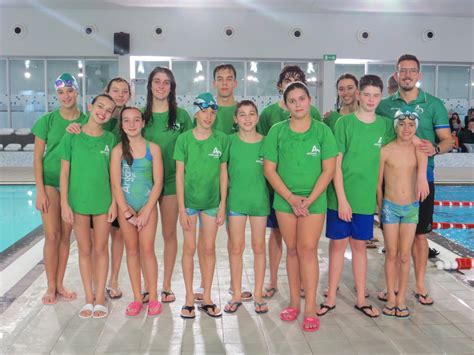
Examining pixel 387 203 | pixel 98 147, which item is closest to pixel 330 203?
pixel 387 203

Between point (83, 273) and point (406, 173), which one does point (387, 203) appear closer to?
point (406, 173)

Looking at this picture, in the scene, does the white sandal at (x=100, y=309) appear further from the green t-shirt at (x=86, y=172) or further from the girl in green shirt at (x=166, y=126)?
the green t-shirt at (x=86, y=172)

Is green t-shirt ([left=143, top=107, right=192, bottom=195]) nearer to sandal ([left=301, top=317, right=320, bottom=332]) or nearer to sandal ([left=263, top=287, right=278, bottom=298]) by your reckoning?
sandal ([left=263, top=287, right=278, bottom=298])

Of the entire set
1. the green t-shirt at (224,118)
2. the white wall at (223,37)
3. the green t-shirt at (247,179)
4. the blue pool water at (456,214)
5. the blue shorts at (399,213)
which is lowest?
the blue pool water at (456,214)

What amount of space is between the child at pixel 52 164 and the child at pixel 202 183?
0.89 meters

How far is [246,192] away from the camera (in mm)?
3350

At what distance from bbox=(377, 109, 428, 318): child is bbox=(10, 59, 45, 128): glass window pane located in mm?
14841

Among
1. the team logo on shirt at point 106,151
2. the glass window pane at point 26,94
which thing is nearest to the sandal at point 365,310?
the team logo on shirt at point 106,151

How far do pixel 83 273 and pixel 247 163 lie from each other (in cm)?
142

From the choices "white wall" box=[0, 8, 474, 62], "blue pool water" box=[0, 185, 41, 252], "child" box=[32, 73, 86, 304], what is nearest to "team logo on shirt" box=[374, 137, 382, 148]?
"child" box=[32, 73, 86, 304]

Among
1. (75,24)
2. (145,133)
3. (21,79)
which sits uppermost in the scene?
(75,24)

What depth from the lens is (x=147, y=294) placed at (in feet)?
12.0

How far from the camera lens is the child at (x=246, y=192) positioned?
333 centimetres

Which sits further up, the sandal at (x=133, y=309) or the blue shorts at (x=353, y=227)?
the blue shorts at (x=353, y=227)
